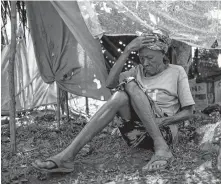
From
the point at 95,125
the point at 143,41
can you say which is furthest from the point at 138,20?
the point at 95,125

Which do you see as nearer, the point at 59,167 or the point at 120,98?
the point at 59,167

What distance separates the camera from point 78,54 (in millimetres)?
4305

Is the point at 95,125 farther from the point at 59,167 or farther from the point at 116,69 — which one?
the point at 116,69

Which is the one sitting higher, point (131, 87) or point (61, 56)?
point (61, 56)

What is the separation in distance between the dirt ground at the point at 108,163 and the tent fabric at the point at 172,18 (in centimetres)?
104

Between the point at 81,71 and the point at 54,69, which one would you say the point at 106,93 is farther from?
the point at 54,69

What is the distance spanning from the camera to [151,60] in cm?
312

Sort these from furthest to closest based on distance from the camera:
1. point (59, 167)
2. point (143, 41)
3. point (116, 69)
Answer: point (116, 69)
point (143, 41)
point (59, 167)

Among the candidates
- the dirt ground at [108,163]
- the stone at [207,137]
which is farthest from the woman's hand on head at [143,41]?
the stone at [207,137]

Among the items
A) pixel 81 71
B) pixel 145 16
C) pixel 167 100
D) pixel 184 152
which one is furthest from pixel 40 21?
pixel 184 152

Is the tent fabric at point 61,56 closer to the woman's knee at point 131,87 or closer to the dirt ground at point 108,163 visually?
the dirt ground at point 108,163

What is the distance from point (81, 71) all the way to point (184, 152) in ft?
5.64

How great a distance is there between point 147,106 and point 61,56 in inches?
76.4

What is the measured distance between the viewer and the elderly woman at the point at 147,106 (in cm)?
274
